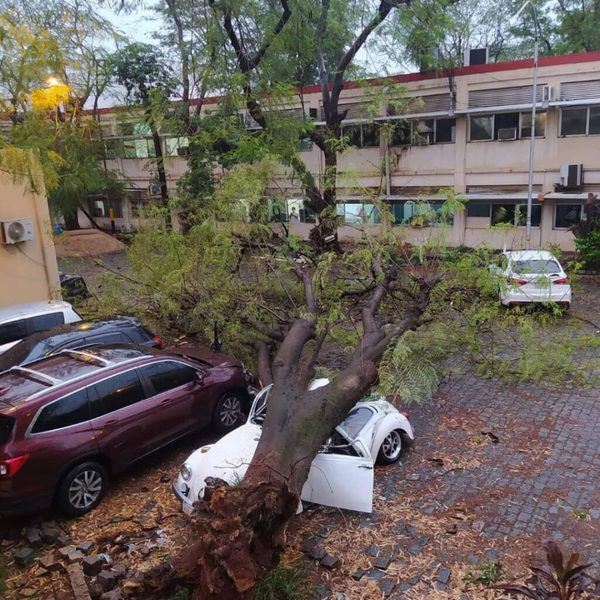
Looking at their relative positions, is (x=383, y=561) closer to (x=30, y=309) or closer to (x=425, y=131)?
(x=30, y=309)

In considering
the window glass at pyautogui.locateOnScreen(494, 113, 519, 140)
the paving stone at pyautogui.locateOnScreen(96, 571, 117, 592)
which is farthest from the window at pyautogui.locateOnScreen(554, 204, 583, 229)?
the paving stone at pyautogui.locateOnScreen(96, 571, 117, 592)

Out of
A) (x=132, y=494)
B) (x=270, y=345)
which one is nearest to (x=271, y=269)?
(x=270, y=345)

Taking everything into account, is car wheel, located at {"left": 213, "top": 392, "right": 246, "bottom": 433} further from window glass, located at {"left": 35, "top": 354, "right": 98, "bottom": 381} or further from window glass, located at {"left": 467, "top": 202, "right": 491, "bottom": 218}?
window glass, located at {"left": 467, "top": 202, "right": 491, "bottom": 218}

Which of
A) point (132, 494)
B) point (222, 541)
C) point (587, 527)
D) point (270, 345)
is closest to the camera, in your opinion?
point (222, 541)

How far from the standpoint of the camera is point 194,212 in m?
13.1

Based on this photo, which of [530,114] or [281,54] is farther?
[530,114]

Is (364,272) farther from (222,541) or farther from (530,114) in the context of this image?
(530,114)

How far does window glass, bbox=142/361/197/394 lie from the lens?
834 centimetres

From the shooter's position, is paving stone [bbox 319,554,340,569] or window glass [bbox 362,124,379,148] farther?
window glass [bbox 362,124,379,148]

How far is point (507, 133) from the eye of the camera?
22.3m

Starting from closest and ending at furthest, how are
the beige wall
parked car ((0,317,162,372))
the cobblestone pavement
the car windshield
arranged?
the cobblestone pavement → parked car ((0,317,162,372)) → the car windshield → the beige wall

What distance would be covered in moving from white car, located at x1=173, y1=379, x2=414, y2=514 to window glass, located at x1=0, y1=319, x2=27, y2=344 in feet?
19.6

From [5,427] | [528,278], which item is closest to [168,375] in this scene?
[5,427]

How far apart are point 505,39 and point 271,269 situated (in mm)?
28026
